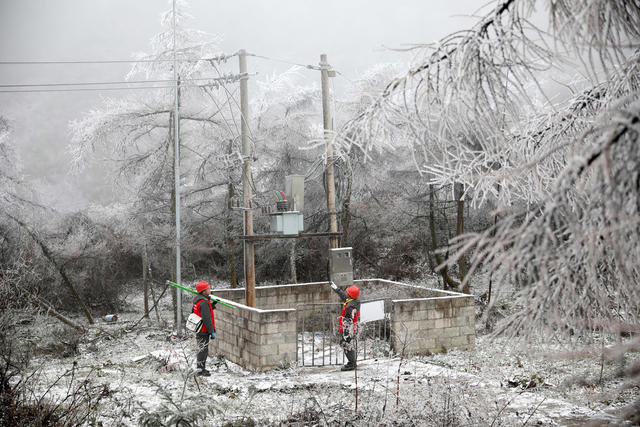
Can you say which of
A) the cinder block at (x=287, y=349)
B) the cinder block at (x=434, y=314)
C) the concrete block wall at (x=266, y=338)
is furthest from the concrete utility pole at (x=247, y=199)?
the cinder block at (x=434, y=314)

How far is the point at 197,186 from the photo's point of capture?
2139 cm

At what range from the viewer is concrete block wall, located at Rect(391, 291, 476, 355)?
11.7 meters

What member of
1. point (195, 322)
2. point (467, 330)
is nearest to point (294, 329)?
point (195, 322)

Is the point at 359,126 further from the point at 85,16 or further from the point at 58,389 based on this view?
the point at 85,16

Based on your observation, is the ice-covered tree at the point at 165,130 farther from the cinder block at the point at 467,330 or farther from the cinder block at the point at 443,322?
the cinder block at the point at 467,330

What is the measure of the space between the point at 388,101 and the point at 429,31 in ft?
149

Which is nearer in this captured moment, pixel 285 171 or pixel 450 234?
pixel 285 171

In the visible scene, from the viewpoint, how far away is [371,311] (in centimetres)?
1104

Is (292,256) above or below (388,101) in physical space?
below

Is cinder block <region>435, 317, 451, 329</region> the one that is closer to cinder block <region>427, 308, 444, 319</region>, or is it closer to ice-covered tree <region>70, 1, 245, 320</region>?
cinder block <region>427, 308, 444, 319</region>

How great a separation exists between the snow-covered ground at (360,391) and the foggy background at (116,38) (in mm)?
20652

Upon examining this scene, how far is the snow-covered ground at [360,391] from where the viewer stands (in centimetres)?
641

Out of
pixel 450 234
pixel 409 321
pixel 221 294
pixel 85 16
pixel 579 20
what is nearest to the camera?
pixel 579 20

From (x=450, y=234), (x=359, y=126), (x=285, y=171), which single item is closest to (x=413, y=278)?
(x=450, y=234)
